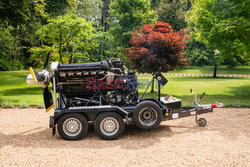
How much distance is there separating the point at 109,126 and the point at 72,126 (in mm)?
1097

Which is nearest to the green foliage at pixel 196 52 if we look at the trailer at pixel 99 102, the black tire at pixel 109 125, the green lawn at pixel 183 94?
the green lawn at pixel 183 94

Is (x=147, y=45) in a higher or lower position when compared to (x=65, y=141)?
higher

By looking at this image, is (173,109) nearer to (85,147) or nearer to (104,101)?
(104,101)

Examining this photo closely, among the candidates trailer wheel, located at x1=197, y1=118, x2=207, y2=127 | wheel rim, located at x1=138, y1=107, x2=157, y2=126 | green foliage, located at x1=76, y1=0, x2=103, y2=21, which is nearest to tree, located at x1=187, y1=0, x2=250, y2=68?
trailer wheel, located at x1=197, y1=118, x2=207, y2=127

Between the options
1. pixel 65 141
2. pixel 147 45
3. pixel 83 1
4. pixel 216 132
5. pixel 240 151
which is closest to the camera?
pixel 240 151

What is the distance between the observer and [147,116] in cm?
649

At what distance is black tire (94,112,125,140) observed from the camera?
20.4 feet

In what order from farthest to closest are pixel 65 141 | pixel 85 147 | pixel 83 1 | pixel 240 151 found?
pixel 83 1
pixel 65 141
pixel 85 147
pixel 240 151

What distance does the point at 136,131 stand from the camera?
281 inches

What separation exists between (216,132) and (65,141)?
475 centimetres

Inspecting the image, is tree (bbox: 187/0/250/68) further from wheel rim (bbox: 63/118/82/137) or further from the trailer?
wheel rim (bbox: 63/118/82/137)

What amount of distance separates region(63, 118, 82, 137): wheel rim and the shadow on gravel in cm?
26

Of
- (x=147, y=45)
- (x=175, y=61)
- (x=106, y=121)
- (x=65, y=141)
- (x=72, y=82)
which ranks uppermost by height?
(x=147, y=45)

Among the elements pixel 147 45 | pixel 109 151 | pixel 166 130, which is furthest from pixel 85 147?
pixel 147 45
